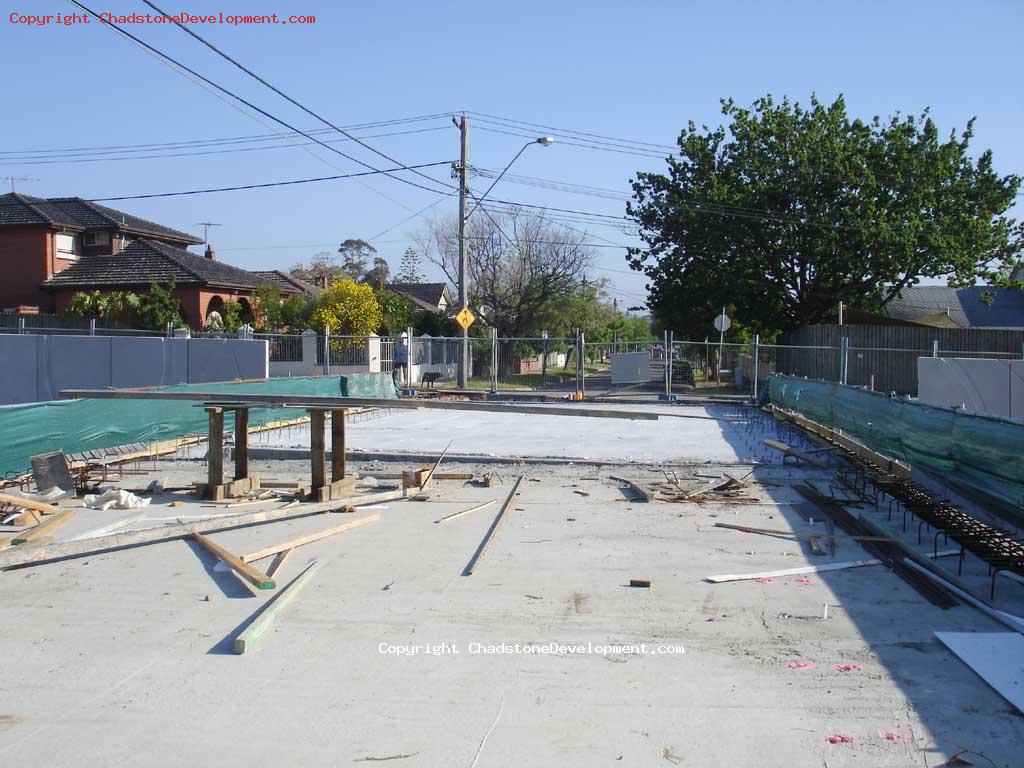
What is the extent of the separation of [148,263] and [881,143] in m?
30.9

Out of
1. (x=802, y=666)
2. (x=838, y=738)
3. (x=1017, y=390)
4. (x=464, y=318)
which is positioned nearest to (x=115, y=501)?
(x=802, y=666)

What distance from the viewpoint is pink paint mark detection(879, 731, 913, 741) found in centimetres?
487

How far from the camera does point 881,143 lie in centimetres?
3722

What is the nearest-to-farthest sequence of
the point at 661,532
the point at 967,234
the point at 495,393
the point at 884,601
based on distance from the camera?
1. the point at 884,601
2. the point at 661,532
3. the point at 495,393
4. the point at 967,234

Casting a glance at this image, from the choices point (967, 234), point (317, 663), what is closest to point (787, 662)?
point (317, 663)

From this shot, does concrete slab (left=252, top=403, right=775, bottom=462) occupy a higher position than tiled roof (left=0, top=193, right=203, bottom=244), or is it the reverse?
tiled roof (left=0, top=193, right=203, bottom=244)

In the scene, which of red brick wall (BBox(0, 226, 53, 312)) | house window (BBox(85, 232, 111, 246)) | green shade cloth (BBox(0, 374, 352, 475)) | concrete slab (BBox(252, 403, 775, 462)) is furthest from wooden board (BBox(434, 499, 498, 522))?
house window (BBox(85, 232, 111, 246))

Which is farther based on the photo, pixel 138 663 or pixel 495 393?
pixel 495 393

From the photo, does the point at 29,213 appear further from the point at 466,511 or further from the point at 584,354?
the point at 466,511

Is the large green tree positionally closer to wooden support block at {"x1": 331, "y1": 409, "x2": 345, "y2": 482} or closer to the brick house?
the brick house

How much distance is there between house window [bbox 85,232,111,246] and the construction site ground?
114 ft

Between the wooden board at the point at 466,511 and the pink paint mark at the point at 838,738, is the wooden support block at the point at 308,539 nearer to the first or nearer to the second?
the wooden board at the point at 466,511

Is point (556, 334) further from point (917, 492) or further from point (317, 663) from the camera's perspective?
point (317, 663)

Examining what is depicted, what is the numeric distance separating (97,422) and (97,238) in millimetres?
30274
